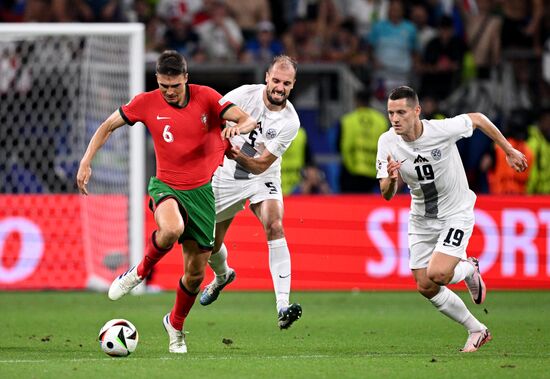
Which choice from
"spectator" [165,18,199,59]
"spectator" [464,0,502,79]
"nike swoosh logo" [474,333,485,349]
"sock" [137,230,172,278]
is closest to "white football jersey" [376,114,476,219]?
"nike swoosh logo" [474,333,485,349]

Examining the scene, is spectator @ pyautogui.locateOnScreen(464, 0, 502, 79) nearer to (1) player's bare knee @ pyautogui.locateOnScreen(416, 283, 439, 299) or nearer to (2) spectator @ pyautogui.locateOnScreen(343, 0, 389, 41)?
(2) spectator @ pyautogui.locateOnScreen(343, 0, 389, 41)

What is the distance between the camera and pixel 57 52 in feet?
56.1

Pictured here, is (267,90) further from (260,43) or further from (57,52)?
(260,43)

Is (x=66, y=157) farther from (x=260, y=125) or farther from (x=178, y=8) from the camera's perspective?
(x=260, y=125)

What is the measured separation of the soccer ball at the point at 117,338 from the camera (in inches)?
342

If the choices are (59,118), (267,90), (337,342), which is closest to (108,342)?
(337,342)

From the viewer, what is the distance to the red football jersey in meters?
9.22

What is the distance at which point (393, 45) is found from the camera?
773 inches

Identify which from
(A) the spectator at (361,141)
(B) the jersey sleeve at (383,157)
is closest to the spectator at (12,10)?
(A) the spectator at (361,141)

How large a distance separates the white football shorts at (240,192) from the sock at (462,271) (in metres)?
1.88

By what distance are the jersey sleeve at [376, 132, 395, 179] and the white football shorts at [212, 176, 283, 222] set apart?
4.73 feet

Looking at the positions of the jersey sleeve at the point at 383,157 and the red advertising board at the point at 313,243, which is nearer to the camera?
the jersey sleeve at the point at 383,157

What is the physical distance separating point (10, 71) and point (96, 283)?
11.5 ft

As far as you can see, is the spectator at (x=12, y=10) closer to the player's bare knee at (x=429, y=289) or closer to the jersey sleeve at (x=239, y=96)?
the jersey sleeve at (x=239, y=96)
